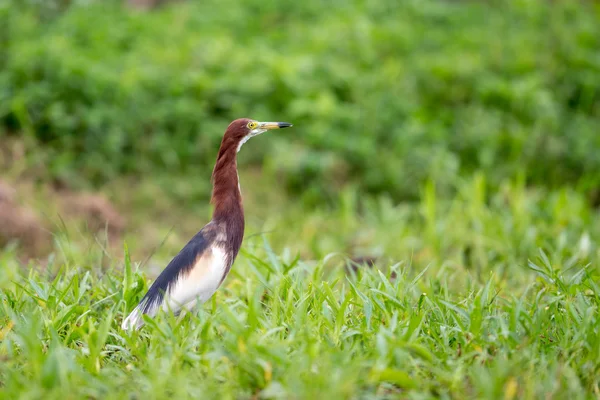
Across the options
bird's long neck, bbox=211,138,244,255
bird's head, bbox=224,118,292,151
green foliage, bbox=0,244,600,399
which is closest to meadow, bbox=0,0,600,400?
green foliage, bbox=0,244,600,399

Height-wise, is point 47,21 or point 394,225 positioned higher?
point 47,21

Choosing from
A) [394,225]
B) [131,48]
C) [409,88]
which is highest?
[131,48]

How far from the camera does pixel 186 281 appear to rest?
138 inches

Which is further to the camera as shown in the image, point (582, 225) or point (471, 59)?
point (471, 59)

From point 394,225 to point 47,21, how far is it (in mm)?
5048

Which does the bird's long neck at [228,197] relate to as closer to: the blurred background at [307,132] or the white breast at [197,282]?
the white breast at [197,282]

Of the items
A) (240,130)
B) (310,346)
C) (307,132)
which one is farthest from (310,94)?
(310,346)

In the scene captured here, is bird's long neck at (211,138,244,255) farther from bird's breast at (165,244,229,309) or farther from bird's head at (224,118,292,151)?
bird's breast at (165,244,229,309)

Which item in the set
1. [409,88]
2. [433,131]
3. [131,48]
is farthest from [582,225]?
[131,48]

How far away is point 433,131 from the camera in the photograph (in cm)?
809

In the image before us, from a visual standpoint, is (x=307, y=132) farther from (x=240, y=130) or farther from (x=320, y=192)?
(x=240, y=130)

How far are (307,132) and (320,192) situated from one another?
0.70 meters

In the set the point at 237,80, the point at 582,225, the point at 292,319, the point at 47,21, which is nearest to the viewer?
the point at 292,319

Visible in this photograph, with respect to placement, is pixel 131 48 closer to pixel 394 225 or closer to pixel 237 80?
pixel 237 80
